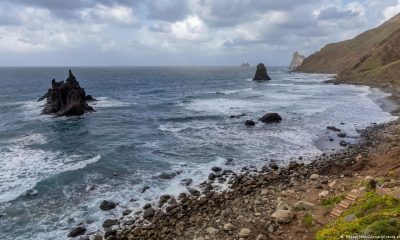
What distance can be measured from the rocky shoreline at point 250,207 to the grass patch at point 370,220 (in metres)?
1.77

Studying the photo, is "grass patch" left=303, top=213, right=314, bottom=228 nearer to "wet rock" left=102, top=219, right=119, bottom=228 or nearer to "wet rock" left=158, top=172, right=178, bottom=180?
"wet rock" left=102, top=219, right=119, bottom=228

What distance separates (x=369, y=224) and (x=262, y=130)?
1399 inches

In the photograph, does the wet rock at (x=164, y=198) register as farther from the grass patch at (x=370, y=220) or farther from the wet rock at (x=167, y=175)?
the grass patch at (x=370, y=220)

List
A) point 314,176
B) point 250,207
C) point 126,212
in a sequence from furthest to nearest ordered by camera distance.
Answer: point 314,176 → point 126,212 → point 250,207

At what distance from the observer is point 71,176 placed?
3297cm

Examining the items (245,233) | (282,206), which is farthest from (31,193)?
(282,206)

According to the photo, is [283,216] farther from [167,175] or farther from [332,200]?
[167,175]

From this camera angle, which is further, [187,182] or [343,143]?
[343,143]

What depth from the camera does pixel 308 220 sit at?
1948cm

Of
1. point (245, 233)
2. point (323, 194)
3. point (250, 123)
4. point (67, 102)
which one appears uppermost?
point (323, 194)

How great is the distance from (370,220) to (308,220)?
4161 millimetres

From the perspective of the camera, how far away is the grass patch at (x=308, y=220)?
1912 cm

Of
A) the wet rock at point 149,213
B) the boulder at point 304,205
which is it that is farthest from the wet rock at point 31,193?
the boulder at point 304,205

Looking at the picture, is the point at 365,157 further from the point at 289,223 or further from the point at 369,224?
the point at 369,224
